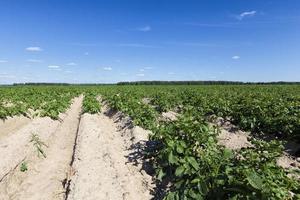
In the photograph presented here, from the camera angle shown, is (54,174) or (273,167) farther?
(54,174)

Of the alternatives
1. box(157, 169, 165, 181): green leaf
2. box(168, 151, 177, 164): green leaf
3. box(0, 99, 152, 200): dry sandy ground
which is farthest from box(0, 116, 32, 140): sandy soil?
box(168, 151, 177, 164): green leaf

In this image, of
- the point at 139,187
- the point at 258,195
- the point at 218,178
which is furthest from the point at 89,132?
the point at 258,195

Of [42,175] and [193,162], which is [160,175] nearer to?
[193,162]

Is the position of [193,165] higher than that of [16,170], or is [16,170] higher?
[193,165]

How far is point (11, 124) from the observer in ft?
47.4

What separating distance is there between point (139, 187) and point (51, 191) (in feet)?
6.59

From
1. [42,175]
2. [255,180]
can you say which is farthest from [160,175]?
[42,175]

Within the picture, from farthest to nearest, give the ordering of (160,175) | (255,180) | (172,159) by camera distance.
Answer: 1. (160,175)
2. (172,159)
3. (255,180)

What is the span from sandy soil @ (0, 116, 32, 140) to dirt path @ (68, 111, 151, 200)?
5304 mm

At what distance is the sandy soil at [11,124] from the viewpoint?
12.9 m

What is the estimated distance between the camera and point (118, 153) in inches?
317

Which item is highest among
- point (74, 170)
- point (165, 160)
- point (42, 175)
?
point (165, 160)

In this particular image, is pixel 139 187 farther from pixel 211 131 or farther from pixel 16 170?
pixel 16 170

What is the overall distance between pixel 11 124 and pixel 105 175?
9.49 meters
